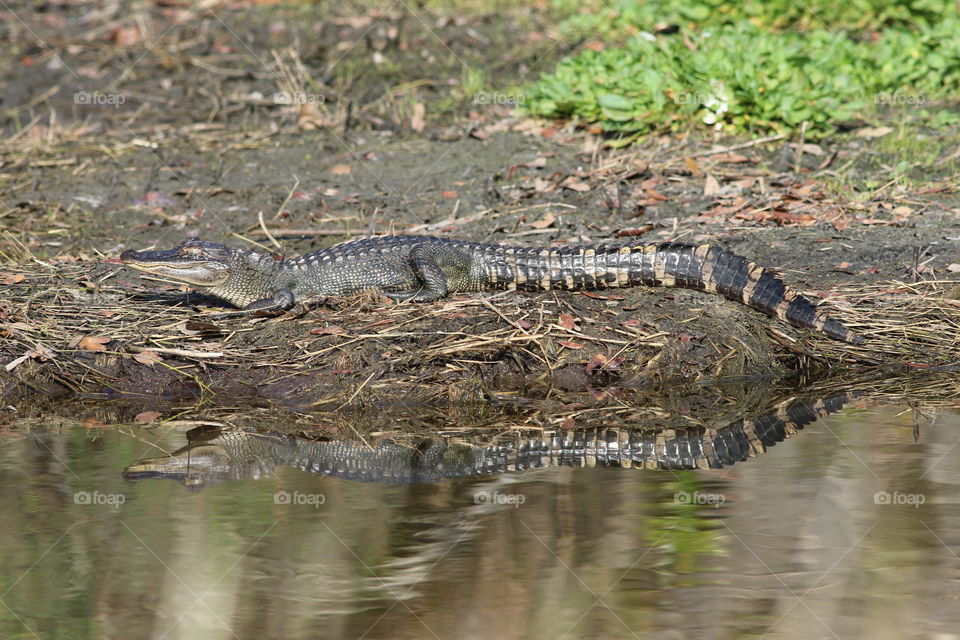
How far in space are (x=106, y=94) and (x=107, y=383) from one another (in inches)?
234

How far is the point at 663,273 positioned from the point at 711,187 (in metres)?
1.86

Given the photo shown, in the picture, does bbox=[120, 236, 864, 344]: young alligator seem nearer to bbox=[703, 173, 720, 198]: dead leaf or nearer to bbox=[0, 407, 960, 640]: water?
bbox=[0, 407, 960, 640]: water

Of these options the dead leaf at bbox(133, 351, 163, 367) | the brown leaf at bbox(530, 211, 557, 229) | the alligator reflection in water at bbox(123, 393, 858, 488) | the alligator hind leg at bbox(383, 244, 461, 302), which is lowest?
the alligator reflection in water at bbox(123, 393, 858, 488)

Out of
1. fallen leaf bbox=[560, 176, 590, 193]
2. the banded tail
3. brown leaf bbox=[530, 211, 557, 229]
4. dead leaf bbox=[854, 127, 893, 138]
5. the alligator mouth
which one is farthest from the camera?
dead leaf bbox=[854, 127, 893, 138]

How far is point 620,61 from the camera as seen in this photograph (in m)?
8.93

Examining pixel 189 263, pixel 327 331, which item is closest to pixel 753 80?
pixel 327 331

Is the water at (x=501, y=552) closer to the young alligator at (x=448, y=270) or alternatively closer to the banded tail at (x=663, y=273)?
the banded tail at (x=663, y=273)

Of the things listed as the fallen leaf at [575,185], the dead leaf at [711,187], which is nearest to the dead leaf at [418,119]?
the fallen leaf at [575,185]

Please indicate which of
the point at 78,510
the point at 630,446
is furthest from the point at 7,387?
the point at 630,446

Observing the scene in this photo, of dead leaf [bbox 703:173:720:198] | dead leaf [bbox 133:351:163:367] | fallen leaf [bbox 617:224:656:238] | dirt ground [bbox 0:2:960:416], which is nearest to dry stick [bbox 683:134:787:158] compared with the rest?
dirt ground [bbox 0:2:960:416]

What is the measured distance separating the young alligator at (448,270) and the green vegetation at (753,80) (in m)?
2.63

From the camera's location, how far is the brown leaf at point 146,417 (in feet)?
17.6

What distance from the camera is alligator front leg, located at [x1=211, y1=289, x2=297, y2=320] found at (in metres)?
6.23

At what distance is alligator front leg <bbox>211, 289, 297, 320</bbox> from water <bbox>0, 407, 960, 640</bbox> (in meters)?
1.62
